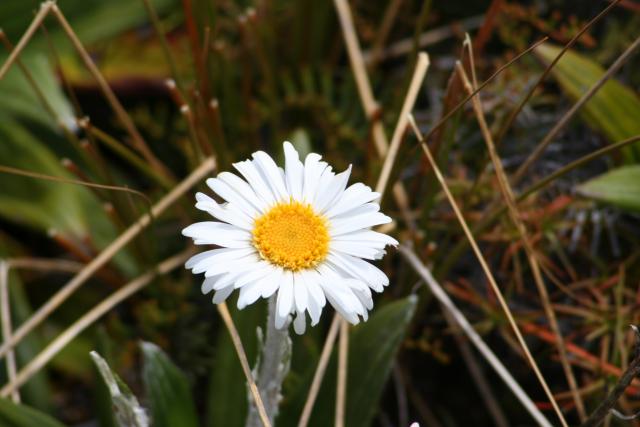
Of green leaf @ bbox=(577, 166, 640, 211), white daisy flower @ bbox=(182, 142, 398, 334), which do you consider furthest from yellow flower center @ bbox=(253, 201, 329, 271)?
green leaf @ bbox=(577, 166, 640, 211)

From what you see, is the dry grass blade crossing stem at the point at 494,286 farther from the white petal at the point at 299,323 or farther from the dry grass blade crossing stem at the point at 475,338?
the white petal at the point at 299,323

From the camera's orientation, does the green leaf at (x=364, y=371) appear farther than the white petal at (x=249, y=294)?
Yes

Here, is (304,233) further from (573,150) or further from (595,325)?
(573,150)

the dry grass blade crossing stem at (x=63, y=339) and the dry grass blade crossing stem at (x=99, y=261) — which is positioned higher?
the dry grass blade crossing stem at (x=99, y=261)

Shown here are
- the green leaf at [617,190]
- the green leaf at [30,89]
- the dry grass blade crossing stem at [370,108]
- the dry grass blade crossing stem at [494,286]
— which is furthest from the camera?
the green leaf at [30,89]

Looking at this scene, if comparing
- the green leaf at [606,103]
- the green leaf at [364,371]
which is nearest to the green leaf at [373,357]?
the green leaf at [364,371]

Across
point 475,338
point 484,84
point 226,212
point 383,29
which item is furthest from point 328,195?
point 383,29

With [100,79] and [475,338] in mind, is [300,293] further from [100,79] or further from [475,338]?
[100,79]

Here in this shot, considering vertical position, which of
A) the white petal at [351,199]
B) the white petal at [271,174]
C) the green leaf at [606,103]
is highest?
the green leaf at [606,103]
